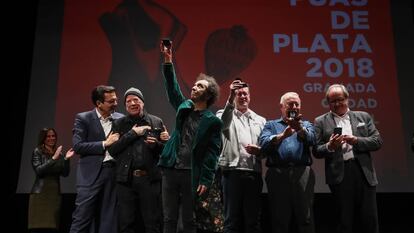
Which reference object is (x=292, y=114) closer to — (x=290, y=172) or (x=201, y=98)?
(x=290, y=172)

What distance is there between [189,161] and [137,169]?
57 cm

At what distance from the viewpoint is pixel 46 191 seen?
3984 mm

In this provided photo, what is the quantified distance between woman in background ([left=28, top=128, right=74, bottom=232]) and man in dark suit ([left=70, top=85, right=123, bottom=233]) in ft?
1.36

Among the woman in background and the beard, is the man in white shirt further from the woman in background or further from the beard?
the woman in background

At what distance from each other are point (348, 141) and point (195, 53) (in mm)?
2072

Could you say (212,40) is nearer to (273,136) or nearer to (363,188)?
(273,136)

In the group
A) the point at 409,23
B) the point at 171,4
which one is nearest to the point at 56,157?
the point at 171,4

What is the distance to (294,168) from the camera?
3348 mm

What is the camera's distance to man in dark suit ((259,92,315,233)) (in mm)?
3258

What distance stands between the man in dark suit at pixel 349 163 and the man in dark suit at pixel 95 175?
165 cm

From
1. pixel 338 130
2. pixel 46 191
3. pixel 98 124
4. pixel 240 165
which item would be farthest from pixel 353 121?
pixel 46 191

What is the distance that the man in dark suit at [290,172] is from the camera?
3.26 meters

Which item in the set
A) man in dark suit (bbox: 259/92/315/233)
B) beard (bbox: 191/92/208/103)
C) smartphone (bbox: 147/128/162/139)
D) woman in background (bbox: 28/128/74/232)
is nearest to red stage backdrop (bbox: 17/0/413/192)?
woman in background (bbox: 28/128/74/232)

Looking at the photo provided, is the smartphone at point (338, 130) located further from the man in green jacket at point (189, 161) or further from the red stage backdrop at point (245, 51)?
the red stage backdrop at point (245, 51)
